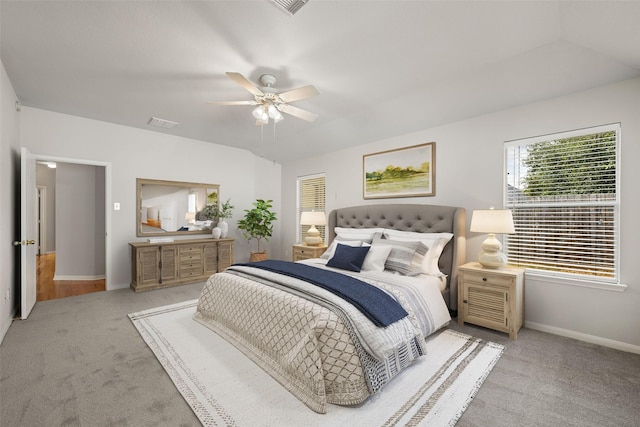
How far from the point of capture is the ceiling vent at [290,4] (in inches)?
79.4

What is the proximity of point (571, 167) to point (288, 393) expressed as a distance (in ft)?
11.3

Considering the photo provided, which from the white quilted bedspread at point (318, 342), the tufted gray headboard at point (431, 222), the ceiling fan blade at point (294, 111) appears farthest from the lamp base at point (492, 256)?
the ceiling fan blade at point (294, 111)

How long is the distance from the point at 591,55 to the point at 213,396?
4048 millimetres

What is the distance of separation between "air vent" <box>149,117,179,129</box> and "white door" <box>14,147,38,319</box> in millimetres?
1535

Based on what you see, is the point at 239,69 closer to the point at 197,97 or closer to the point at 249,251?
the point at 197,97

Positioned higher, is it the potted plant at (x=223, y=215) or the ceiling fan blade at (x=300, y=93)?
the ceiling fan blade at (x=300, y=93)

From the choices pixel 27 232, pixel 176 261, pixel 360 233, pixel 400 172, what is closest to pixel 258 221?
pixel 176 261

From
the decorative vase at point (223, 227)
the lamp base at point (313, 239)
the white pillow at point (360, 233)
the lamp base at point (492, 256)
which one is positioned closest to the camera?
the lamp base at point (492, 256)

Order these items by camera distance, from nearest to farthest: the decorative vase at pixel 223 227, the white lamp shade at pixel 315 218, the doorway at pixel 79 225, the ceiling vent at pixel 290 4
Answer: the ceiling vent at pixel 290 4 < the white lamp shade at pixel 315 218 < the doorway at pixel 79 225 < the decorative vase at pixel 223 227

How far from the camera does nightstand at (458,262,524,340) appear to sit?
278 cm

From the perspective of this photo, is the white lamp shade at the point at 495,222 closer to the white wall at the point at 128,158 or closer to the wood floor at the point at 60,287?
the white wall at the point at 128,158

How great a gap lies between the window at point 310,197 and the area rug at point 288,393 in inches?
128

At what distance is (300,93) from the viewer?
269 cm

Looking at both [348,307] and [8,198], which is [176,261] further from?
[348,307]
